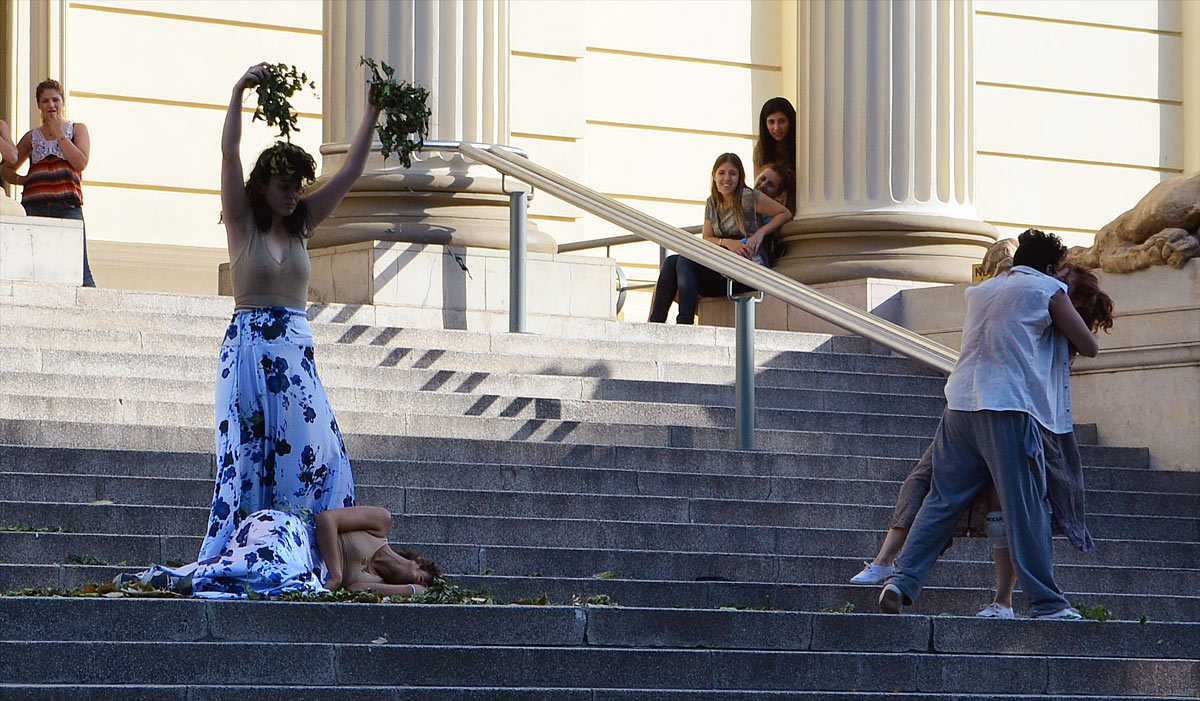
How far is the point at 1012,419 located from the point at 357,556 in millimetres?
2379

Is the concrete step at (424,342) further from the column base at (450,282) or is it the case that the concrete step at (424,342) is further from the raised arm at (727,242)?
the raised arm at (727,242)

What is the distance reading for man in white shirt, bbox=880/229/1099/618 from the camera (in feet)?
26.8

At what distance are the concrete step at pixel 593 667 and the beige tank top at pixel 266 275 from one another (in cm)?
151

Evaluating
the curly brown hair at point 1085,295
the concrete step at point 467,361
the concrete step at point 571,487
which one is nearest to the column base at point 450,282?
the concrete step at point 467,361

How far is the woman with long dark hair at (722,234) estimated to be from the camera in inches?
568

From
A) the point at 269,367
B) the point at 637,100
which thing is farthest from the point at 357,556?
the point at 637,100

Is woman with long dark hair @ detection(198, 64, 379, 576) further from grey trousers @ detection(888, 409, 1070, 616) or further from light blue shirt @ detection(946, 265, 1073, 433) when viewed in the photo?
light blue shirt @ detection(946, 265, 1073, 433)

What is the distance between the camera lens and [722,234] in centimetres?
1527

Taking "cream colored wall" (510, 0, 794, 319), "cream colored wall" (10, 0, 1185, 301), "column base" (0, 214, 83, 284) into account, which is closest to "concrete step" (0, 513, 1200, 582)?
"column base" (0, 214, 83, 284)

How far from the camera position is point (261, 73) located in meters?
7.52

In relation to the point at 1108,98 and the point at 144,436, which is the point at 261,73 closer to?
the point at 144,436

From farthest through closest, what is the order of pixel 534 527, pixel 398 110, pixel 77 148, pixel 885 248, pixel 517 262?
pixel 885 248
pixel 77 148
pixel 517 262
pixel 534 527
pixel 398 110

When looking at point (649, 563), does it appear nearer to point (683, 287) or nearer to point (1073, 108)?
point (683, 287)

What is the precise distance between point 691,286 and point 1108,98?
27.3ft
